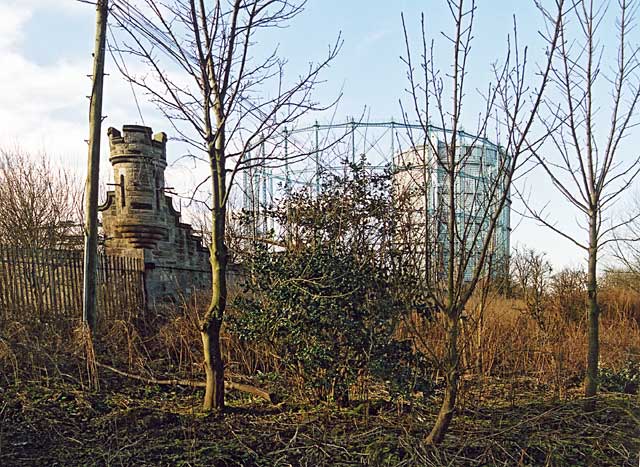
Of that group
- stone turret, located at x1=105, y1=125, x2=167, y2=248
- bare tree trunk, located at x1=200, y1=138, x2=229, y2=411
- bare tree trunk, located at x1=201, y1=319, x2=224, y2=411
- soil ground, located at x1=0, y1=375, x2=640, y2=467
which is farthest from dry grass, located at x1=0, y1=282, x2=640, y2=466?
stone turret, located at x1=105, y1=125, x2=167, y2=248

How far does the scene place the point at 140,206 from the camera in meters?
9.39

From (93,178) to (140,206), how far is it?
4.78ft

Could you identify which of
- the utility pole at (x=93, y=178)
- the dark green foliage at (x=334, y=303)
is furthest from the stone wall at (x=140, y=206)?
the dark green foliage at (x=334, y=303)

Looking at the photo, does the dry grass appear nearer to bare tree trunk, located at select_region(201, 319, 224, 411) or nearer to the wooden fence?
bare tree trunk, located at select_region(201, 319, 224, 411)

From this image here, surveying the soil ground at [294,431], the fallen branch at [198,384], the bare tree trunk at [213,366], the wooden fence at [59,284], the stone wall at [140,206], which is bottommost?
the soil ground at [294,431]

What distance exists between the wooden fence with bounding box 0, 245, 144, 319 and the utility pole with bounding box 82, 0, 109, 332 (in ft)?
2.66

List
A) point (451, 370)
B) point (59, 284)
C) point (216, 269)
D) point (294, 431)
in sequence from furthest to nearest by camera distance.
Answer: point (59, 284) → point (216, 269) → point (294, 431) → point (451, 370)

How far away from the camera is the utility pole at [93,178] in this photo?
7.65 meters

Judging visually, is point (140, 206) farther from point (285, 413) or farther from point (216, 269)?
point (285, 413)

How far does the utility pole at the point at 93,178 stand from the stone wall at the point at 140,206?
117 cm

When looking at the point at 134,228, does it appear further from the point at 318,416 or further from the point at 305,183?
the point at 318,416

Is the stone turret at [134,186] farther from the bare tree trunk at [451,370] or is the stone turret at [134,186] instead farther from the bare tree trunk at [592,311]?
the bare tree trunk at [451,370]

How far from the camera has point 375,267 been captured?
16.5ft

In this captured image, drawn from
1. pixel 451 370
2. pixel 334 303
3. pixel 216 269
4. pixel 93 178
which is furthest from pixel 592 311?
pixel 93 178
